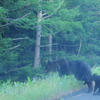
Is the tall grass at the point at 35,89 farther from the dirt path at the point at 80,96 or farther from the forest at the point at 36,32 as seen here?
the forest at the point at 36,32

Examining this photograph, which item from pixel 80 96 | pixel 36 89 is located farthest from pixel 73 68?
pixel 36 89

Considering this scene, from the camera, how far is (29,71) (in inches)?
328

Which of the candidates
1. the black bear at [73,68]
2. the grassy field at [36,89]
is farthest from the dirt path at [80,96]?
the black bear at [73,68]

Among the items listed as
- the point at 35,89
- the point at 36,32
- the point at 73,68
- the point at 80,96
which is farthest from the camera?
the point at 36,32

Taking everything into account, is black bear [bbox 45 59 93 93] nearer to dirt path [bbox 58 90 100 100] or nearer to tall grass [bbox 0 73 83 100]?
tall grass [bbox 0 73 83 100]

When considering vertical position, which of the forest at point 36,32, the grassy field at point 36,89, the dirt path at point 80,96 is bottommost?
the dirt path at point 80,96

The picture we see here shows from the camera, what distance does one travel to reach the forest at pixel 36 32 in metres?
7.46

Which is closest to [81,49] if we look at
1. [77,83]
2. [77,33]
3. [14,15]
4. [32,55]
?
[77,33]

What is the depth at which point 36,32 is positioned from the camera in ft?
30.5

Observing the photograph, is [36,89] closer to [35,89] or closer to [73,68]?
[35,89]

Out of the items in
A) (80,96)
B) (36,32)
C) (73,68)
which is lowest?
(80,96)

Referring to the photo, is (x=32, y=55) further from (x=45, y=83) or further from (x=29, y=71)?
(x=45, y=83)

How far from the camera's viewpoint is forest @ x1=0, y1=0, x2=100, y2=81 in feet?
24.5

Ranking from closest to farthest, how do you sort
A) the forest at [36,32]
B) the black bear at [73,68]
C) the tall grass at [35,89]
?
1. the tall grass at [35,89]
2. the forest at [36,32]
3. the black bear at [73,68]
